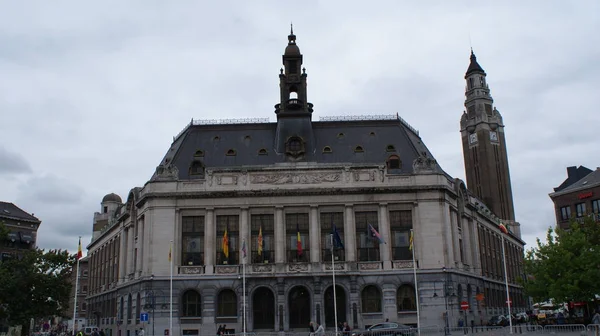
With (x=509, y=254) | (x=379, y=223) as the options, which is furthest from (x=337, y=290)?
(x=509, y=254)

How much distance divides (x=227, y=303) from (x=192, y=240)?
765 centimetres

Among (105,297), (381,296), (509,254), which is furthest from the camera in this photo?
(509,254)

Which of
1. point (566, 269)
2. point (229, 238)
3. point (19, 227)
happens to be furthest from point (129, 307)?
point (566, 269)

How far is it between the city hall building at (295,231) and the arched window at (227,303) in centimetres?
14

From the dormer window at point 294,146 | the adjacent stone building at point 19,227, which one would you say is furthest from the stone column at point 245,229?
the adjacent stone building at point 19,227

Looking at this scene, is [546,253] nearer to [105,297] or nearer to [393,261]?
[393,261]

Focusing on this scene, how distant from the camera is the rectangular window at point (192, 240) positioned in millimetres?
65562

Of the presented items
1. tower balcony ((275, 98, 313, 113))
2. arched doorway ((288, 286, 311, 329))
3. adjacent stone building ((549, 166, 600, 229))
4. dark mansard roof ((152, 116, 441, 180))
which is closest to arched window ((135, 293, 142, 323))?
dark mansard roof ((152, 116, 441, 180))

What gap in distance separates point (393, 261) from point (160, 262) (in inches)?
953

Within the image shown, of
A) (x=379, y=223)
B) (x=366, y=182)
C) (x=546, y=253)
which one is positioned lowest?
(x=546, y=253)

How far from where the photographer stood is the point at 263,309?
64312 mm

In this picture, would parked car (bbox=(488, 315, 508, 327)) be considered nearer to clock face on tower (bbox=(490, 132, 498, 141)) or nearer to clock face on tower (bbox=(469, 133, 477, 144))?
clock face on tower (bbox=(490, 132, 498, 141))

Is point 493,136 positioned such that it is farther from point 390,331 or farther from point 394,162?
point 390,331

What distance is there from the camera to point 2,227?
69.4m
